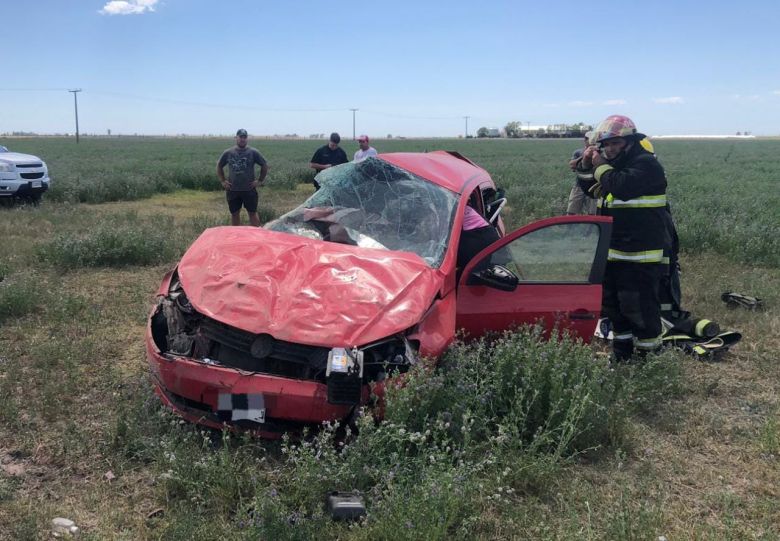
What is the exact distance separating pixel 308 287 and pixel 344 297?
242 millimetres

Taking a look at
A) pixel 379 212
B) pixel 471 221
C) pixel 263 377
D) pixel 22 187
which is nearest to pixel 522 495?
pixel 263 377

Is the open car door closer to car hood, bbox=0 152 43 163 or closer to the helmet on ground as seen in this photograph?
the helmet on ground

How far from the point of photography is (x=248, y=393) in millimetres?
3123

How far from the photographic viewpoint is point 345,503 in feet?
9.18

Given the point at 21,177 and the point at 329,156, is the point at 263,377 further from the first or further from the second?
the point at 21,177

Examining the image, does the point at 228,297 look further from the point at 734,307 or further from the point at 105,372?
the point at 734,307

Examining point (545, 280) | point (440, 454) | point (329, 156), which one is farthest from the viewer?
point (329, 156)

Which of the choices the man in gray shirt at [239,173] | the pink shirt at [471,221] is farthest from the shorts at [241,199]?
the pink shirt at [471,221]

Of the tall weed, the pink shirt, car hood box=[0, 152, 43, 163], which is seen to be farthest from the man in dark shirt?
car hood box=[0, 152, 43, 163]

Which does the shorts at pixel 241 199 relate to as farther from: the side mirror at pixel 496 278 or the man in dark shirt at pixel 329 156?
the side mirror at pixel 496 278

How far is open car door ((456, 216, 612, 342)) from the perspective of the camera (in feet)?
13.3

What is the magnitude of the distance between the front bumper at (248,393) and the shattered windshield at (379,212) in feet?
4.41

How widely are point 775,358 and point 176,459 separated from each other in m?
4.79

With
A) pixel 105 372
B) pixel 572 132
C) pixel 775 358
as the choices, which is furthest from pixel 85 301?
pixel 572 132
